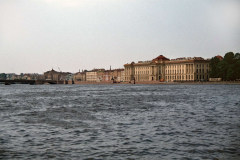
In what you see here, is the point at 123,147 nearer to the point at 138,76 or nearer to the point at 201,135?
the point at 201,135

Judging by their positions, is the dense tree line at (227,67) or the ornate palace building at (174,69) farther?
the ornate palace building at (174,69)

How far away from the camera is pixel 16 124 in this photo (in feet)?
67.1

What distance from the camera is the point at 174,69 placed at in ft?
572

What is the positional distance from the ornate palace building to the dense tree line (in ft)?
146

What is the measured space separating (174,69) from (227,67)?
65.0 metres

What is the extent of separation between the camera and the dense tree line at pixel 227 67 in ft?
352

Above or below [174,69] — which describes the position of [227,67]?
below

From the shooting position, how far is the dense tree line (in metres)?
107

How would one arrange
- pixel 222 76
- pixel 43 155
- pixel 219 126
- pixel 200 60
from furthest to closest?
pixel 200 60, pixel 222 76, pixel 219 126, pixel 43 155

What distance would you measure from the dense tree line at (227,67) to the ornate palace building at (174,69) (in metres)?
44.4

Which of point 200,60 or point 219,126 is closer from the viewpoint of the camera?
point 219,126

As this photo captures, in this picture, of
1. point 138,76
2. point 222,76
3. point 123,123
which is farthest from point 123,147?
point 138,76

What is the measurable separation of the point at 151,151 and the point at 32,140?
17.2ft

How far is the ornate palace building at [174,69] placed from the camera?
532 ft
